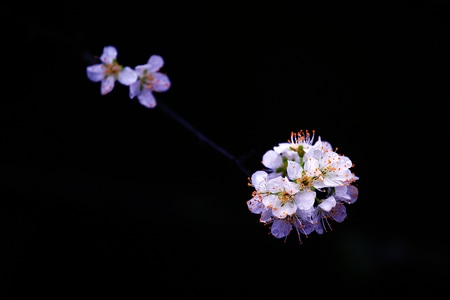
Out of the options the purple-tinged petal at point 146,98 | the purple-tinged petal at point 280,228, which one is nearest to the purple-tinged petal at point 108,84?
the purple-tinged petal at point 146,98

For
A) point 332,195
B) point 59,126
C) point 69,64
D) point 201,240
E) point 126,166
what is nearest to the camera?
point 332,195

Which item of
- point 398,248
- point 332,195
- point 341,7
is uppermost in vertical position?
point 341,7

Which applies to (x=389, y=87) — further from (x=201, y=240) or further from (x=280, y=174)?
(x=201, y=240)

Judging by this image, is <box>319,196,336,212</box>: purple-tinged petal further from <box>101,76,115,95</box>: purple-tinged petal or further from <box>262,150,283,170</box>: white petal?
<box>101,76,115,95</box>: purple-tinged petal

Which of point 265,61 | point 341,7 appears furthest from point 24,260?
point 341,7

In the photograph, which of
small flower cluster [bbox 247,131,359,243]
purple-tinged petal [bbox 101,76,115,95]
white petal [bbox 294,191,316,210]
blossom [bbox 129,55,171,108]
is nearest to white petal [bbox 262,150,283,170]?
small flower cluster [bbox 247,131,359,243]

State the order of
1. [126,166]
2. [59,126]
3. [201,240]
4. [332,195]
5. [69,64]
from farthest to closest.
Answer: [201,240]
[126,166]
[59,126]
[69,64]
[332,195]

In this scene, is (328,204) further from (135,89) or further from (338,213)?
(135,89)
